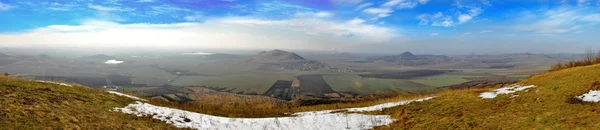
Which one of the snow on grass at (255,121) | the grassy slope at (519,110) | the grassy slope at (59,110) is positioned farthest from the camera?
the snow on grass at (255,121)

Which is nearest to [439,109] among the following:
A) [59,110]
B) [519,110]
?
[519,110]

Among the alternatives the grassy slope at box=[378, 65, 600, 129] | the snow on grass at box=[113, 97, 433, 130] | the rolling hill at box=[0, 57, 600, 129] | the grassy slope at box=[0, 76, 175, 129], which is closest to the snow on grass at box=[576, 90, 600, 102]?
the rolling hill at box=[0, 57, 600, 129]

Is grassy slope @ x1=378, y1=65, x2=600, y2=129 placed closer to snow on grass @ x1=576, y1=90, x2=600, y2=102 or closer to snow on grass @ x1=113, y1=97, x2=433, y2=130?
snow on grass @ x1=576, y1=90, x2=600, y2=102

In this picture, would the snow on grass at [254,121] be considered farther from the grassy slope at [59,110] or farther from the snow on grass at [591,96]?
the snow on grass at [591,96]

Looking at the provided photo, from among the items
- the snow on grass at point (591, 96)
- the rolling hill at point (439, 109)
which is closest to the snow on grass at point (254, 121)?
the rolling hill at point (439, 109)

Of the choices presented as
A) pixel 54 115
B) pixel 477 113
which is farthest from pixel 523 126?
pixel 54 115

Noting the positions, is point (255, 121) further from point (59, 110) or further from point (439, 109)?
point (439, 109)
